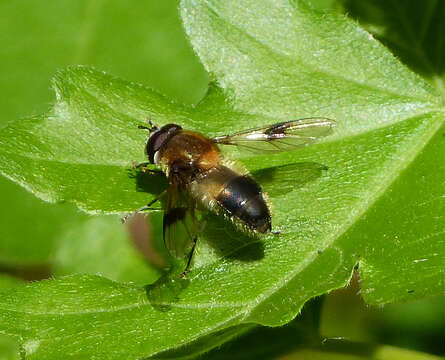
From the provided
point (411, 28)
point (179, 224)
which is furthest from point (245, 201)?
point (411, 28)

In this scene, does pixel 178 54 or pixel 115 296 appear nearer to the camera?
pixel 115 296

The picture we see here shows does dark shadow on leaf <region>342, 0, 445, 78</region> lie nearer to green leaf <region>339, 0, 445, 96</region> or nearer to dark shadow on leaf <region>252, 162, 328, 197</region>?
green leaf <region>339, 0, 445, 96</region>

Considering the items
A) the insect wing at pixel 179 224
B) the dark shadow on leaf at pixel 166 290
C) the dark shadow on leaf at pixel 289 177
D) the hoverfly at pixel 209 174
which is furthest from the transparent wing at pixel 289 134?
the dark shadow on leaf at pixel 166 290

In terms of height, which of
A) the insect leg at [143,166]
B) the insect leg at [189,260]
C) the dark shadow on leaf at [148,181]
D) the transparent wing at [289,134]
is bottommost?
the insect leg at [189,260]

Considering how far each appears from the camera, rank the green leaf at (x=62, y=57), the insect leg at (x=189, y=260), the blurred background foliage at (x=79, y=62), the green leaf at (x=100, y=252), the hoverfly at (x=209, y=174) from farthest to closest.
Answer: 1. the green leaf at (x=62, y=57)
2. the blurred background foliage at (x=79, y=62)
3. the green leaf at (x=100, y=252)
4. the hoverfly at (x=209, y=174)
5. the insect leg at (x=189, y=260)

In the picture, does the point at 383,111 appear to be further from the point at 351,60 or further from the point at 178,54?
the point at 178,54

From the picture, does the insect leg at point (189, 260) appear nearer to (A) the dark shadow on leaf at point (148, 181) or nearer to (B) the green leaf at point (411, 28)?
(A) the dark shadow on leaf at point (148, 181)

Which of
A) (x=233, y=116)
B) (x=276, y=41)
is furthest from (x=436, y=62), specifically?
(x=233, y=116)
